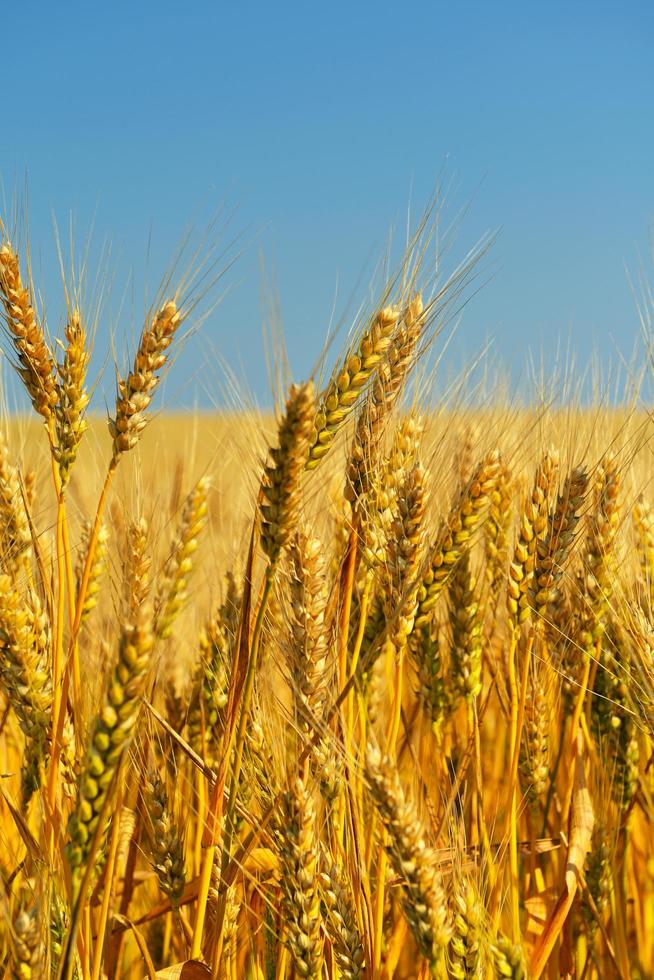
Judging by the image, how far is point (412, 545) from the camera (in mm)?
1378

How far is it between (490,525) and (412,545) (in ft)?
2.28

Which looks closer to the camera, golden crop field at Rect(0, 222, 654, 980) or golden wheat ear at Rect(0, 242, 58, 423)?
golden crop field at Rect(0, 222, 654, 980)

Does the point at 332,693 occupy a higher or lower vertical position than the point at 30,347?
lower

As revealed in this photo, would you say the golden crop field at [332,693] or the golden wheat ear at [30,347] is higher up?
the golden wheat ear at [30,347]

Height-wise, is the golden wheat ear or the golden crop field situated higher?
the golden wheat ear

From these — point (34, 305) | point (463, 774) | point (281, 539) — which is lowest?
point (463, 774)

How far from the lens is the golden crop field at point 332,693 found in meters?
1.27

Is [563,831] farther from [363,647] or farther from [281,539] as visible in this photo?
[281,539]

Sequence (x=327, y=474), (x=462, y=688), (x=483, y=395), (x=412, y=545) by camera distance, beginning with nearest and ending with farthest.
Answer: (x=412, y=545) → (x=327, y=474) → (x=462, y=688) → (x=483, y=395)

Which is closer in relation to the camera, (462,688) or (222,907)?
(222,907)

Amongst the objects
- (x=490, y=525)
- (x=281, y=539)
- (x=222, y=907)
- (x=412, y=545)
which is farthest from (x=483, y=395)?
(x=222, y=907)

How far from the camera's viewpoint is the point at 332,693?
1.53m

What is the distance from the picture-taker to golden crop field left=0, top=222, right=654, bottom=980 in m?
1.27

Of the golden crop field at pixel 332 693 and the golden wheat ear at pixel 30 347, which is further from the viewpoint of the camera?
the golden wheat ear at pixel 30 347
